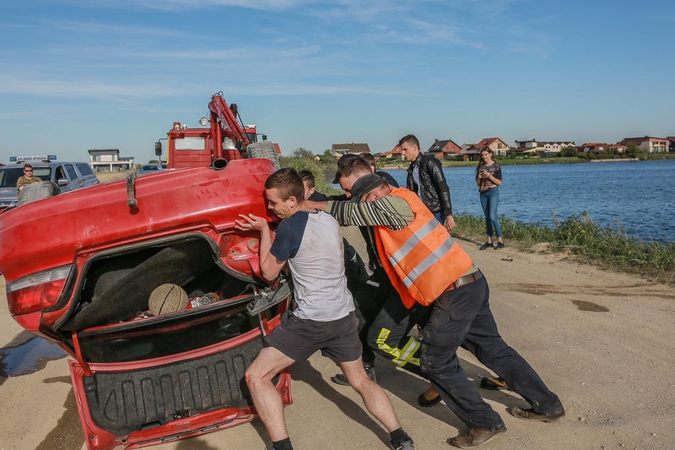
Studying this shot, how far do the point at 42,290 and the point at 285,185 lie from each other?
1.64 meters

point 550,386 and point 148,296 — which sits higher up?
point 148,296

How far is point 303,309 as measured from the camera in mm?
3887

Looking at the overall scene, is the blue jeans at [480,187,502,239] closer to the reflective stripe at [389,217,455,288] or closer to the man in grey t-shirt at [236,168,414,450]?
the reflective stripe at [389,217,455,288]

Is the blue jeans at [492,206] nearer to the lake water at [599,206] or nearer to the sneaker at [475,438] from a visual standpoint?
the lake water at [599,206]

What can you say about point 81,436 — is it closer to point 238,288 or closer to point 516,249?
point 238,288

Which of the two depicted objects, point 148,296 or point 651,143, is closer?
point 148,296

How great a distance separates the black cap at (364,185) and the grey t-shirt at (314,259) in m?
0.45

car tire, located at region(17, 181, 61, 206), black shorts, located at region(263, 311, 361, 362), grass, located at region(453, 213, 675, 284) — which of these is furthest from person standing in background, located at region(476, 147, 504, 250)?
car tire, located at region(17, 181, 61, 206)

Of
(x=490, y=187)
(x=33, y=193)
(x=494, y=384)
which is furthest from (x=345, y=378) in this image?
(x=490, y=187)

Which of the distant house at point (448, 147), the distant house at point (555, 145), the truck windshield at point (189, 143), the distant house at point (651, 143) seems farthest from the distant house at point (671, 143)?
the truck windshield at point (189, 143)

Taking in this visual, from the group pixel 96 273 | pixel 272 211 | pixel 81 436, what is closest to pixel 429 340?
pixel 272 211

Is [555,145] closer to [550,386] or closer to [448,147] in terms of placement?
[448,147]

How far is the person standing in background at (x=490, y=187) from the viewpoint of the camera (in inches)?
440

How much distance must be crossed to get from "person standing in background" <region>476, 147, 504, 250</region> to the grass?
1.56ft
